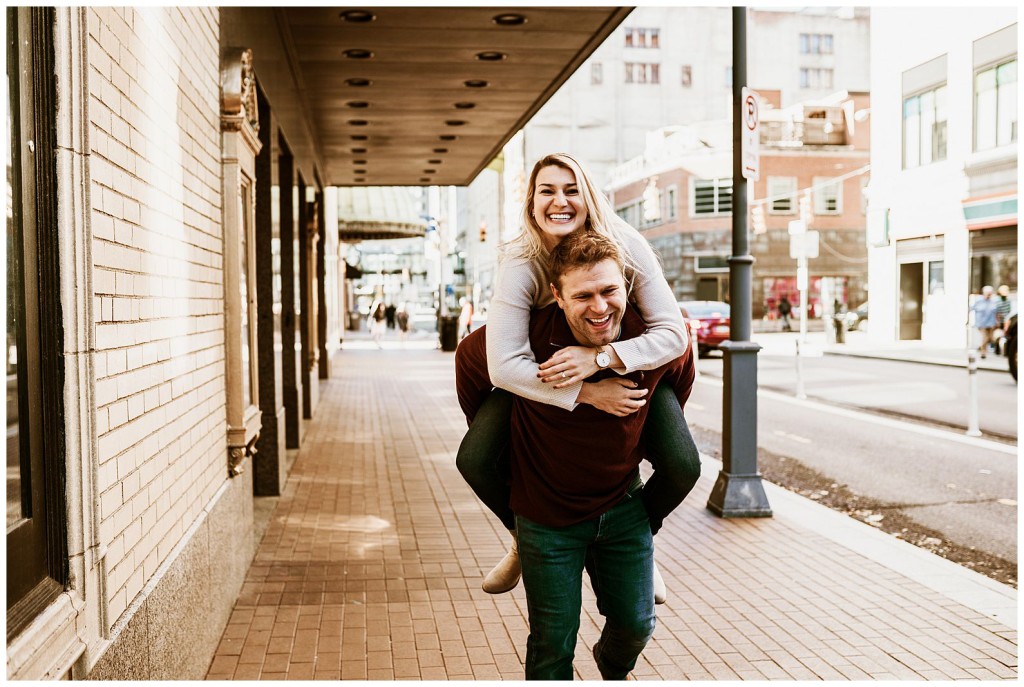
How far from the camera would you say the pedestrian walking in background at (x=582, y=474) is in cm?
299

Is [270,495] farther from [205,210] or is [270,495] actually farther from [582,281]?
[582,281]

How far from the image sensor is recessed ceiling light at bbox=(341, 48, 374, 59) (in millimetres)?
9207

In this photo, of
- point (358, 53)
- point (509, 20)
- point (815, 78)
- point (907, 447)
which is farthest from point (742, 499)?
point (815, 78)

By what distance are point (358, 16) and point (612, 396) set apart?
19.4ft

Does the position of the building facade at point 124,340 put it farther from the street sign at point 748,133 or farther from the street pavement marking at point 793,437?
the street pavement marking at point 793,437

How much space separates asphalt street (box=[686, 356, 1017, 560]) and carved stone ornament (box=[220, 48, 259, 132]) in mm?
5560

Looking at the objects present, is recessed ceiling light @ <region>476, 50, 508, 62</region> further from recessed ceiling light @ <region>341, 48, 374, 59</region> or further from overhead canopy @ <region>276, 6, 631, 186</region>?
recessed ceiling light @ <region>341, 48, 374, 59</region>

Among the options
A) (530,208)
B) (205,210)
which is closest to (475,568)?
(205,210)

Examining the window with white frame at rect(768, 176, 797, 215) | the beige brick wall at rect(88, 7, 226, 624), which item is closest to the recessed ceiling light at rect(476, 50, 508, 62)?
the beige brick wall at rect(88, 7, 226, 624)

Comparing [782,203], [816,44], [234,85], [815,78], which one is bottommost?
A: [234,85]

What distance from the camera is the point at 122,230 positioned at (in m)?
3.22

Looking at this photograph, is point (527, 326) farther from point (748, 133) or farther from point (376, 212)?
point (376, 212)

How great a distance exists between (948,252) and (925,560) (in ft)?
85.3

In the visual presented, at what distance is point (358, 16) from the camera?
A: 7.99 m
